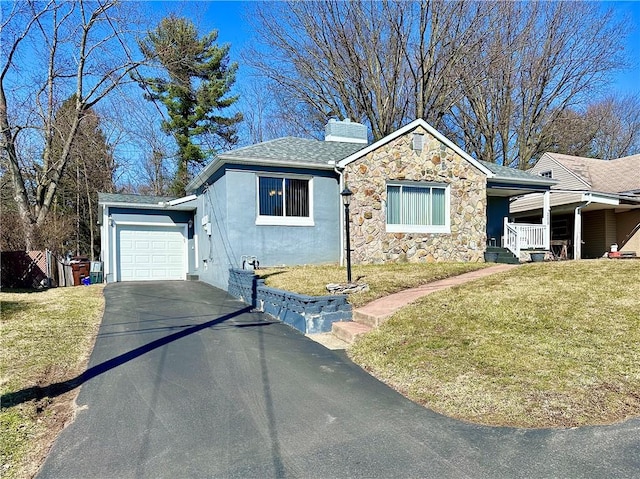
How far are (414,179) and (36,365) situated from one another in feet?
35.3

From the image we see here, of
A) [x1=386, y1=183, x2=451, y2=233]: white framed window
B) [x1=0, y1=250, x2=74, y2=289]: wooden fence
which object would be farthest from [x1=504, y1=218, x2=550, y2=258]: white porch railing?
[x1=0, y1=250, x2=74, y2=289]: wooden fence

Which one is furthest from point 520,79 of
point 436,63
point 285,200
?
point 285,200

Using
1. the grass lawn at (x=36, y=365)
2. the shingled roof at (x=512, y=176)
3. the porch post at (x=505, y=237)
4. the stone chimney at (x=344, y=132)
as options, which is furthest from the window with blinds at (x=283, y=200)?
the porch post at (x=505, y=237)

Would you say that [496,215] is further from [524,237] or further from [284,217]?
[284,217]

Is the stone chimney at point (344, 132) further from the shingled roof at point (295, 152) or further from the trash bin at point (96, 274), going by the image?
the trash bin at point (96, 274)

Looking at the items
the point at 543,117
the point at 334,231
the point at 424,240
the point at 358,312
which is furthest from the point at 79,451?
the point at 543,117

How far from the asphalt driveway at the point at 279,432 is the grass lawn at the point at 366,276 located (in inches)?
110

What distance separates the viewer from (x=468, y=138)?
26.9 metres

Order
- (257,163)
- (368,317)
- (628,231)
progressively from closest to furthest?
(368,317)
(257,163)
(628,231)

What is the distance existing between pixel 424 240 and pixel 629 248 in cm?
1416

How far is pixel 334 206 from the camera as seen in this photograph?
13.0m

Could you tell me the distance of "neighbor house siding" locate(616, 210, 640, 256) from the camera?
67.6 ft

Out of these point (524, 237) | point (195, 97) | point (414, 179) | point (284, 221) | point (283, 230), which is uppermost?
point (195, 97)

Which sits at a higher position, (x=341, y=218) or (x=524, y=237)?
(x=341, y=218)
